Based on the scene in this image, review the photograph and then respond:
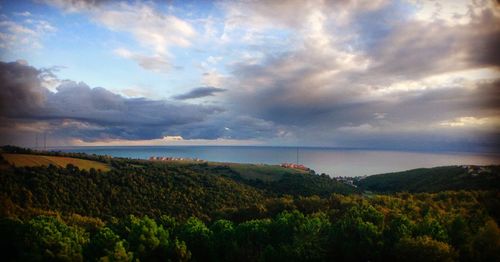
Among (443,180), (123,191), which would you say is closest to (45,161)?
(123,191)

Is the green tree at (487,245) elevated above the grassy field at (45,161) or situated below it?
below

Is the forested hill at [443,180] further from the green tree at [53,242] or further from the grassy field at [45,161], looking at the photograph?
the grassy field at [45,161]

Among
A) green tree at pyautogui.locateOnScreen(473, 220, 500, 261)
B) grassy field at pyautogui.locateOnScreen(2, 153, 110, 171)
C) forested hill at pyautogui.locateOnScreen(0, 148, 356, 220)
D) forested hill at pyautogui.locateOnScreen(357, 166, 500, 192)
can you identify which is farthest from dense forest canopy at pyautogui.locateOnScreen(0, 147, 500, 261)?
forested hill at pyautogui.locateOnScreen(357, 166, 500, 192)

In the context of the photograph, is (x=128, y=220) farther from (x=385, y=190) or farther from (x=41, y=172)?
(x=385, y=190)

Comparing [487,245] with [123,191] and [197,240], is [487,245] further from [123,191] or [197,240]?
[123,191]

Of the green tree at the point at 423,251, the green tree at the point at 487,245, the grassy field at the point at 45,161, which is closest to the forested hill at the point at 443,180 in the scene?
the green tree at the point at 487,245

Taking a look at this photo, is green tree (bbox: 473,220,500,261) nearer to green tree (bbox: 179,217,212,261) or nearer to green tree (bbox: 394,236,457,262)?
green tree (bbox: 394,236,457,262)
